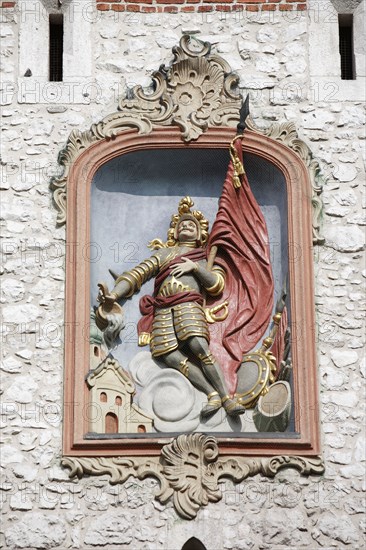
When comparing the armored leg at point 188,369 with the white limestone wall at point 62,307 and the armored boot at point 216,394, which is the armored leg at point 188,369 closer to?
the armored boot at point 216,394

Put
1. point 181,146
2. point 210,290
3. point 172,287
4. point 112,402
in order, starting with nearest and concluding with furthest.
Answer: point 112,402 → point 172,287 → point 210,290 → point 181,146

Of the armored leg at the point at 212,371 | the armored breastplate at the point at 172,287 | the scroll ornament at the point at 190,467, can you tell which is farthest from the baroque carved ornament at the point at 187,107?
the scroll ornament at the point at 190,467

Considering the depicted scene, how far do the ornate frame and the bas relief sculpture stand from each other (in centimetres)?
20

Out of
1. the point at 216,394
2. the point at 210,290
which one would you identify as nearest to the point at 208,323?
the point at 210,290

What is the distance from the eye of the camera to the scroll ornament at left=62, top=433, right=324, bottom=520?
463 inches

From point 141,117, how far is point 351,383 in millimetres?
2473

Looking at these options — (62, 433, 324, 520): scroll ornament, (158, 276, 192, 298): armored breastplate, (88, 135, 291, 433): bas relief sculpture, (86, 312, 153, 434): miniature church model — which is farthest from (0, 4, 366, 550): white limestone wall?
(158, 276, 192, 298): armored breastplate

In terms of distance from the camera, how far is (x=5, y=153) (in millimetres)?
12695

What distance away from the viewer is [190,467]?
1180 cm

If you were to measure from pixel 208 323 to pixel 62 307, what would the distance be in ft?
3.54

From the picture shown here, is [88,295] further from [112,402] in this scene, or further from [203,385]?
[203,385]

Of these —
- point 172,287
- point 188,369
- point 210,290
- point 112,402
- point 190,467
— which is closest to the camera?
point 190,467

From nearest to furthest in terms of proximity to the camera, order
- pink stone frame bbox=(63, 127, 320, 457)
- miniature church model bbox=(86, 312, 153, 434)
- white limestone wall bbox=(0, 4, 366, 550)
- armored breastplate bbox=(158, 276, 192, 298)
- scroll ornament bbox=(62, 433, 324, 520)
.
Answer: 1. white limestone wall bbox=(0, 4, 366, 550)
2. scroll ornament bbox=(62, 433, 324, 520)
3. pink stone frame bbox=(63, 127, 320, 457)
4. miniature church model bbox=(86, 312, 153, 434)
5. armored breastplate bbox=(158, 276, 192, 298)

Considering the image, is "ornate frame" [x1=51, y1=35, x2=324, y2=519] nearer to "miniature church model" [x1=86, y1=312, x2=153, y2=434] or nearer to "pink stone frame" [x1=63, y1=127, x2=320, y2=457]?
"pink stone frame" [x1=63, y1=127, x2=320, y2=457]
